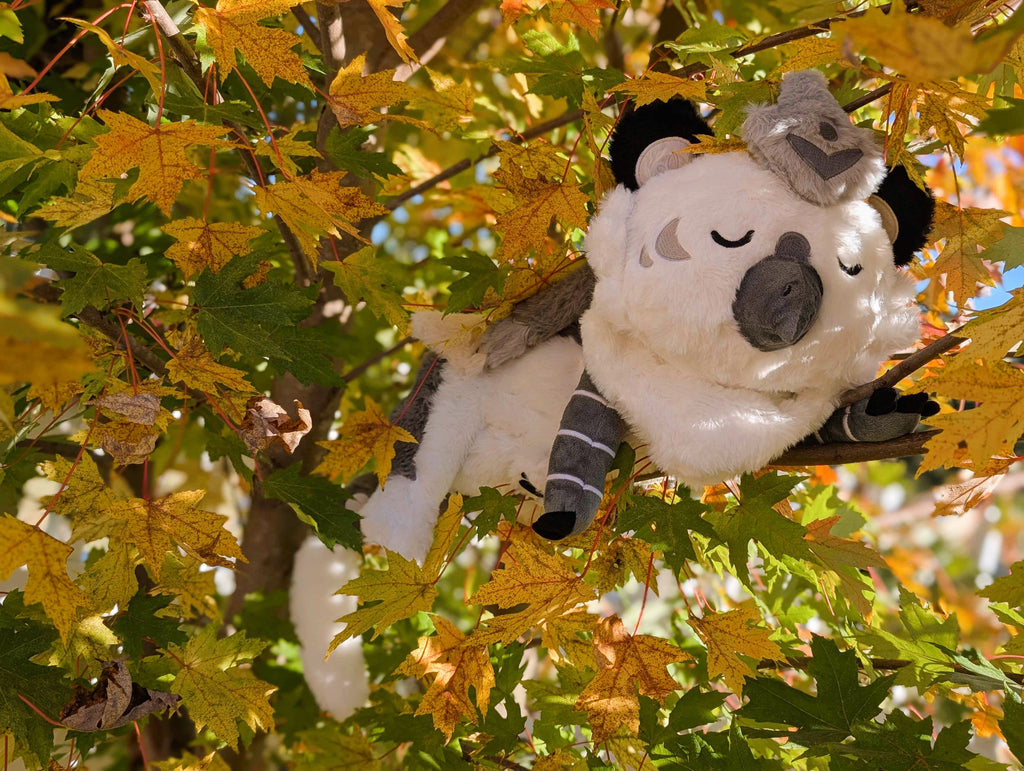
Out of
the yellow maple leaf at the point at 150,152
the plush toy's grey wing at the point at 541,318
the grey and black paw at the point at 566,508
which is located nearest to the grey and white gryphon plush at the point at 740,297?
the grey and black paw at the point at 566,508

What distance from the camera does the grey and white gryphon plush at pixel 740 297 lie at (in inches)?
35.6

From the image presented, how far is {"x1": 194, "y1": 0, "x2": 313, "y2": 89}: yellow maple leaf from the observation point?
→ 3.10 ft

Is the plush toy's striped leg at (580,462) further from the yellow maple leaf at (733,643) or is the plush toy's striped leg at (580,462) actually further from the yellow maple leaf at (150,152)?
the yellow maple leaf at (150,152)

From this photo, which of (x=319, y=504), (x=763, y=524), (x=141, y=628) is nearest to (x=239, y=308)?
(x=319, y=504)

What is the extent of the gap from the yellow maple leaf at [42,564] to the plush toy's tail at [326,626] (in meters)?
0.49

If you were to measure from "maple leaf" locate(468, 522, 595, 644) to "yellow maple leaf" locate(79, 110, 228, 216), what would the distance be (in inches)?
21.3

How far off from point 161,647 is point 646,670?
633mm

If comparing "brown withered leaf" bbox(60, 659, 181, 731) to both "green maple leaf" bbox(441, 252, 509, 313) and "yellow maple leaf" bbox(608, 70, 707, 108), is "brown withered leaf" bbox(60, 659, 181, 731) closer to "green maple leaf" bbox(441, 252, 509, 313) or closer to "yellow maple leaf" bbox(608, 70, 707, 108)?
"green maple leaf" bbox(441, 252, 509, 313)

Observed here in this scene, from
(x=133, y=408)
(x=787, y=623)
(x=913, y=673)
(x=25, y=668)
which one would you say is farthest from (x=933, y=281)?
(x=25, y=668)

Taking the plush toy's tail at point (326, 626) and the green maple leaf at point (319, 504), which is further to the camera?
the plush toy's tail at point (326, 626)

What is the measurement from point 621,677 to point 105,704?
60cm

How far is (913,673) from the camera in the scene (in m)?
1.11

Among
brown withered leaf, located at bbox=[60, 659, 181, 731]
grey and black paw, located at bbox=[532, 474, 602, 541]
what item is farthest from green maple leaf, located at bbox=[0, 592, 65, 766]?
grey and black paw, located at bbox=[532, 474, 602, 541]

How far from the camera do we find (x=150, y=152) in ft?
3.05
